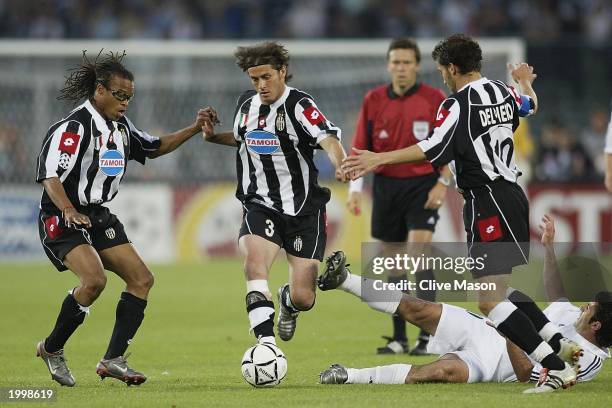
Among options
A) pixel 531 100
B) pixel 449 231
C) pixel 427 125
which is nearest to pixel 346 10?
pixel 449 231

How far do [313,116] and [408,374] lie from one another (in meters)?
1.90

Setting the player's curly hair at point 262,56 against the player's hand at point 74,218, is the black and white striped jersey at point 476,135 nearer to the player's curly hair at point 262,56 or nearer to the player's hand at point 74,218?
the player's curly hair at point 262,56

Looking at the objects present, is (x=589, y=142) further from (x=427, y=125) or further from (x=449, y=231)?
Result: (x=427, y=125)

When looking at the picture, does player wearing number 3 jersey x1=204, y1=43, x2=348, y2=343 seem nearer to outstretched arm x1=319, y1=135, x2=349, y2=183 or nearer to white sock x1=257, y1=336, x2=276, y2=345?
outstretched arm x1=319, y1=135, x2=349, y2=183

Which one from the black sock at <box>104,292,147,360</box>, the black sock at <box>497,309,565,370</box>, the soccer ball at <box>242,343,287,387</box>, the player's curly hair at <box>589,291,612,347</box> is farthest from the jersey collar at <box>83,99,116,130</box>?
the player's curly hair at <box>589,291,612,347</box>

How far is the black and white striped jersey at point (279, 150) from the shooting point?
8125 millimetres

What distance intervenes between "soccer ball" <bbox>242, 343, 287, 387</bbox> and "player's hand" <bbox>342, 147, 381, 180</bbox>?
1.23m

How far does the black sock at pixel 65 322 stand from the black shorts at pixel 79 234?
0.28 m

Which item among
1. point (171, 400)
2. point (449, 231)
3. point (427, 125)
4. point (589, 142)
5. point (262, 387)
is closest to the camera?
point (171, 400)

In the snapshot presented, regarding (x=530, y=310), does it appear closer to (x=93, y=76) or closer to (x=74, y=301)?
(x=74, y=301)

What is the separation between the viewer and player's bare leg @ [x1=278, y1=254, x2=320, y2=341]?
313 inches

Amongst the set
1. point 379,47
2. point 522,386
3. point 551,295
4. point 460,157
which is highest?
point 379,47

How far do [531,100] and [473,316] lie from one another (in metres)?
1.49

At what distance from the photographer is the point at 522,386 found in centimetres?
742
